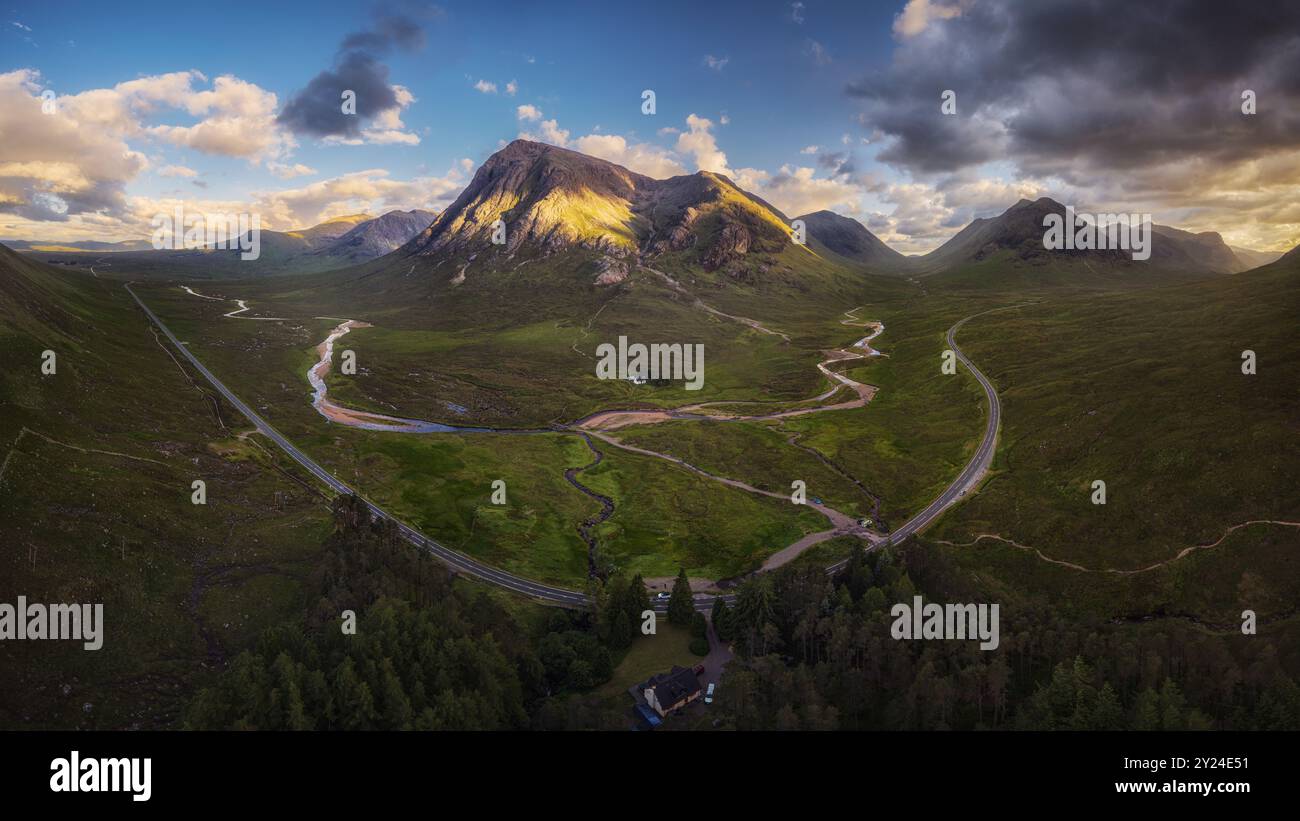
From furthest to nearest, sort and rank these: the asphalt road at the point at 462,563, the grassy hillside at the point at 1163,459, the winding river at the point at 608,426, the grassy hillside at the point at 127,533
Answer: the winding river at the point at 608,426 → the asphalt road at the point at 462,563 → the grassy hillside at the point at 1163,459 → the grassy hillside at the point at 127,533

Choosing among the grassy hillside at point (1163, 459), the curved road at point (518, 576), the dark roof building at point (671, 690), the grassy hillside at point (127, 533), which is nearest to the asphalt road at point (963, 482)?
the curved road at point (518, 576)

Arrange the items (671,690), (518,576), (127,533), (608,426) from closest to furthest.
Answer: (671,690) → (127,533) → (518,576) → (608,426)

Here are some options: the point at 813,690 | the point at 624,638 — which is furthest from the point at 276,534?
the point at 813,690

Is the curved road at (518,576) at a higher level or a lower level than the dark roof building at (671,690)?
higher

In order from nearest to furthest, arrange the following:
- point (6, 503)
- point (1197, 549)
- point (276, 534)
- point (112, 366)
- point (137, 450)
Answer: point (6, 503) → point (1197, 549) → point (276, 534) → point (137, 450) → point (112, 366)

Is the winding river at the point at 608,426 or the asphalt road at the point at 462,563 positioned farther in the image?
the winding river at the point at 608,426

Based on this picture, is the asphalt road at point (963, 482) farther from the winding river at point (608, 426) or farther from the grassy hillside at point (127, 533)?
the grassy hillside at point (127, 533)

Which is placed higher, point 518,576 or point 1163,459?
point 1163,459

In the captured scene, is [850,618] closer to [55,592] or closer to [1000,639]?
[1000,639]

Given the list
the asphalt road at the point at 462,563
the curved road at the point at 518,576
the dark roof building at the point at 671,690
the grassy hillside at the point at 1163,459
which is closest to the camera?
the dark roof building at the point at 671,690

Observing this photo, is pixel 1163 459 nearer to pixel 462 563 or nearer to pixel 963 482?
pixel 963 482

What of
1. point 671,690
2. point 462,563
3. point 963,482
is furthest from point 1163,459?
point 462,563
